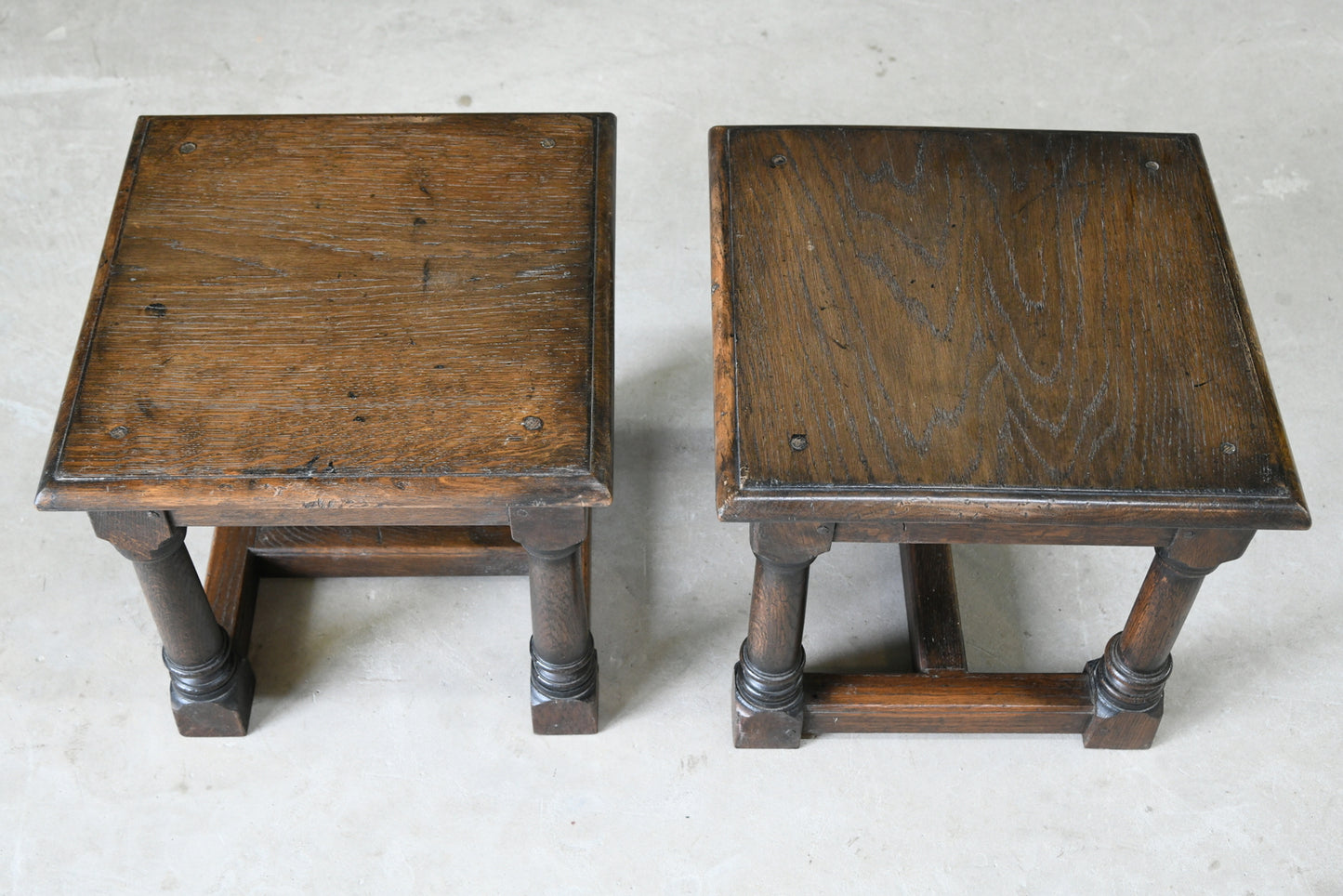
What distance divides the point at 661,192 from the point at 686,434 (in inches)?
21.5

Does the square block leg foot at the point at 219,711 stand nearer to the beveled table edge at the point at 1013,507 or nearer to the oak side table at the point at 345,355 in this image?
the oak side table at the point at 345,355

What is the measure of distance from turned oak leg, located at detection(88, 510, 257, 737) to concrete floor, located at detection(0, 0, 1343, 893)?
0.05 meters

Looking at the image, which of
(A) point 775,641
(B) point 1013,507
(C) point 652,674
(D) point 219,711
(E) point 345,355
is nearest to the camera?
(B) point 1013,507

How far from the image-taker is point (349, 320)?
5.96ft

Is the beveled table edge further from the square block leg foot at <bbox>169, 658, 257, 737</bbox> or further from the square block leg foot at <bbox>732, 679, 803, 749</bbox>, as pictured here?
the square block leg foot at <bbox>169, 658, 257, 737</bbox>

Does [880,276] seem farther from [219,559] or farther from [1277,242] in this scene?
[1277,242]

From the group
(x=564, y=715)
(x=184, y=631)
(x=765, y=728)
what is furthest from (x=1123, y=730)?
(x=184, y=631)

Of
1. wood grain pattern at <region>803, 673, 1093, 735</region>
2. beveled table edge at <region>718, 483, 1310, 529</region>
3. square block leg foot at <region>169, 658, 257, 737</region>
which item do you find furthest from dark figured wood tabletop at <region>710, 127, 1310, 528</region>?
square block leg foot at <region>169, 658, 257, 737</region>

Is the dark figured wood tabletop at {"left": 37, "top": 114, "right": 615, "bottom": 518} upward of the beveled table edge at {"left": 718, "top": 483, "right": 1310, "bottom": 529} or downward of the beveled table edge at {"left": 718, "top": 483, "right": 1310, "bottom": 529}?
upward

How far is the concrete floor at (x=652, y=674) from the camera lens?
201cm

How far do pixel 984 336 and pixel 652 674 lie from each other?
0.72 m

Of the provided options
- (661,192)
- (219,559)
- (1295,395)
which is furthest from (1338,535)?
(219,559)

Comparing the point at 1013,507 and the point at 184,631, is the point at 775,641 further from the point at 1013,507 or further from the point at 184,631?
the point at 184,631

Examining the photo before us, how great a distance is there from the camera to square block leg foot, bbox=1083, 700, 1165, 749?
207cm
